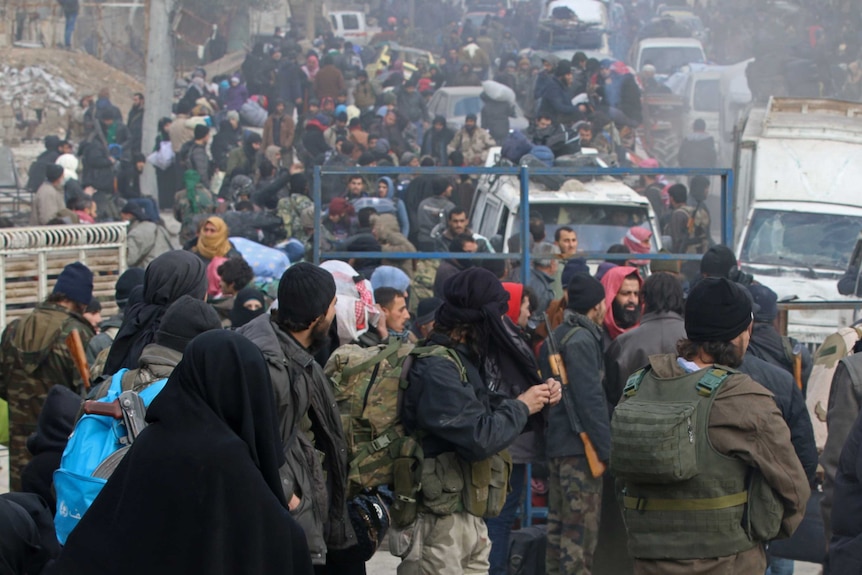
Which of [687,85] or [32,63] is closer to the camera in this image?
[687,85]

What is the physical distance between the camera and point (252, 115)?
24812mm

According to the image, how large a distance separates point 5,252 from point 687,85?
1841 cm

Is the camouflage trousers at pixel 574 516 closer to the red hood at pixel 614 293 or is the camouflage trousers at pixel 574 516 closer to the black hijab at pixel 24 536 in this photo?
the red hood at pixel 614 293

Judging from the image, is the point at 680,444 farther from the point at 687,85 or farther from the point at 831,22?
the point at 831,22

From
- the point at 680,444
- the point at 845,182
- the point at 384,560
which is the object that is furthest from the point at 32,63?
the point at 680,444

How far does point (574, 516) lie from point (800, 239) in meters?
7.52

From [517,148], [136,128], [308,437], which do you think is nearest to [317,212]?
[308,437]

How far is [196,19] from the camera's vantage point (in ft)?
132

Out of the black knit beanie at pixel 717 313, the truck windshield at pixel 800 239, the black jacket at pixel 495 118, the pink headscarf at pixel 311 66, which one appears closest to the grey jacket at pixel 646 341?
the black knit beanie at pixel 717 313

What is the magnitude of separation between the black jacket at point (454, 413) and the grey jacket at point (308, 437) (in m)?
0.34

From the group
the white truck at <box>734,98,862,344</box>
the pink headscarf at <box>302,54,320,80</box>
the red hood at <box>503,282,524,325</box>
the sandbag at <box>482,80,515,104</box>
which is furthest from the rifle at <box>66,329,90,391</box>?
the pink headscarf at <box>302,54,320,80</box>

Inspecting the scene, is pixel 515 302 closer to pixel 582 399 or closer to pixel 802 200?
pixel 582 399

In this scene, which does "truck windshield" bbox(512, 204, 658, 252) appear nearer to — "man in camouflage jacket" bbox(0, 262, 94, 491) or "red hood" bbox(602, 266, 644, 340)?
"red hood" bbox(602, 266, 644, 340)

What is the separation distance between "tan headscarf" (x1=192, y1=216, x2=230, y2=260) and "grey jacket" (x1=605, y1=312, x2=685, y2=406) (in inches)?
166
